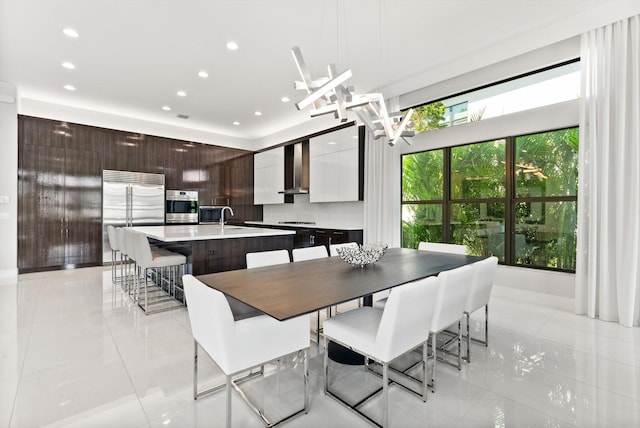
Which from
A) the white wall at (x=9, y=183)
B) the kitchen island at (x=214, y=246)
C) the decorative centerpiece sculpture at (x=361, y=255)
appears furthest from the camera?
the white wall at (x=9, y=183)

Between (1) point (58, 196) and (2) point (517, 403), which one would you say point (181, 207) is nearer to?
(1) point (58, 196)

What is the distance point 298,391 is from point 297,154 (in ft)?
18.2

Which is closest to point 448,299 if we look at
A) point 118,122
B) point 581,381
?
point 581,381

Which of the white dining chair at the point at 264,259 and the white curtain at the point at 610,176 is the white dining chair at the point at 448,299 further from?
the white curtain at the point at 610,176

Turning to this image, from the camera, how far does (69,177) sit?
574 centimetres

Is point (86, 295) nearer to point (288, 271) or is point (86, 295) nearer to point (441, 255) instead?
point (288, 271)

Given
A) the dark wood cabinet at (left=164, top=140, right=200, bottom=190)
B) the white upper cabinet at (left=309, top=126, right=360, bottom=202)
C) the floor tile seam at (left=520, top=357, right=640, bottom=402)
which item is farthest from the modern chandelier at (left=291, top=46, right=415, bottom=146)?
the dark wood cabinet at (left=164, top=140, right=200, bottom=190)

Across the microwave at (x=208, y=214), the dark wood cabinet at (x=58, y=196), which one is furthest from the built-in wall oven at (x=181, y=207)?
the dark wood cabinet at (x=58, y=196)

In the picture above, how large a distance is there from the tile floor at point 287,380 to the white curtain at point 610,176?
0.32m

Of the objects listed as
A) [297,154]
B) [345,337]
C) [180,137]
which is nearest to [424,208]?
[297,154]

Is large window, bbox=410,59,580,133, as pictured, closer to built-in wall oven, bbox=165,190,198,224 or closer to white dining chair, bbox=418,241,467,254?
white dining chair, bbox=418,241,467,254

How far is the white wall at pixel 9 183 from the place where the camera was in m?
4.99

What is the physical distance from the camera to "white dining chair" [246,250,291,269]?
2584 mm

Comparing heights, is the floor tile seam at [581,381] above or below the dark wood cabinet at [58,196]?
below
